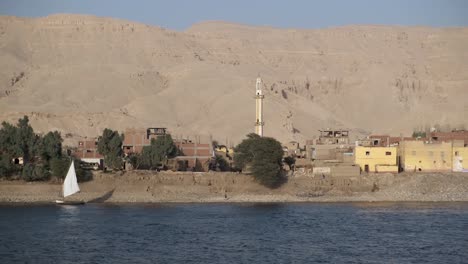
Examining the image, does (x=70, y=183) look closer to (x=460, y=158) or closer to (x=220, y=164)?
(x=220, y=164)

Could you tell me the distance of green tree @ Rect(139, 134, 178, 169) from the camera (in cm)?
7031

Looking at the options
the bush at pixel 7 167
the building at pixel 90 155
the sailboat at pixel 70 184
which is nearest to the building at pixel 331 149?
the building at pixel 90 155

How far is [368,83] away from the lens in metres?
153

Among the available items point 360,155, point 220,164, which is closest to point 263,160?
point 360,155

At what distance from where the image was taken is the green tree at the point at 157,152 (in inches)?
2768

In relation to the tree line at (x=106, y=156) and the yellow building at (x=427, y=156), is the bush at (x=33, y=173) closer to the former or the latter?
the tree line at (x=106, y=156)

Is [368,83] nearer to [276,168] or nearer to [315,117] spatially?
[315,117]

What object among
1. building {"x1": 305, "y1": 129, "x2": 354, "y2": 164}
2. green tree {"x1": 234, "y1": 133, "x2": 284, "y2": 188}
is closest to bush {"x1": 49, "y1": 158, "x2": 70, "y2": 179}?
green tree {"x1": 234, "y1": 133, "x2": 284, "y2": 188}

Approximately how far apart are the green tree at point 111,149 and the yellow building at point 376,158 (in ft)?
47.5

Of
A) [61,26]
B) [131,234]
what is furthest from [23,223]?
[61,26]

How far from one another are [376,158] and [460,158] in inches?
205

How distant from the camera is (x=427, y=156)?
69875 millimetres

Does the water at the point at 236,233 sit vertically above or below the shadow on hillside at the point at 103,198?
below

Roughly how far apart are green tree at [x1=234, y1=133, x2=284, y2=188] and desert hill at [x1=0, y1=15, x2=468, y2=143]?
135ft
